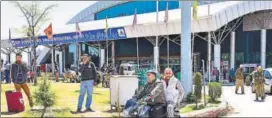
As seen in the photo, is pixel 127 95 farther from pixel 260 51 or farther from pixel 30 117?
pixel 260 51

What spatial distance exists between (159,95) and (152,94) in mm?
179

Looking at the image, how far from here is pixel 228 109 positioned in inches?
488

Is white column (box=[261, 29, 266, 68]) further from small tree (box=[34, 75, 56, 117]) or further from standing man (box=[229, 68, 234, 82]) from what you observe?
small tree (box=[34, 75, 56, 117])

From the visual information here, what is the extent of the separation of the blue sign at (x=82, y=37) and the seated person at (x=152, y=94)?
87.8 feet

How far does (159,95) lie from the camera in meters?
9.10

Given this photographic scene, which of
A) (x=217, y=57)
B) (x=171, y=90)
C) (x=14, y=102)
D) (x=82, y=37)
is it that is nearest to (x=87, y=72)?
(x=14, y=102)

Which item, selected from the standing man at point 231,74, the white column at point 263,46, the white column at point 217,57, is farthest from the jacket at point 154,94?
the white column at point 263,46

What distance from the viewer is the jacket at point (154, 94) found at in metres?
9.03

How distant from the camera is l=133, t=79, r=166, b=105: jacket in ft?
29.6

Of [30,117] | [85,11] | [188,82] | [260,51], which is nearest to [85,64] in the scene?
[30,117]

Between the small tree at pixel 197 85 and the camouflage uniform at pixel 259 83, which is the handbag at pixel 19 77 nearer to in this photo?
the small tree at pixel 197 85

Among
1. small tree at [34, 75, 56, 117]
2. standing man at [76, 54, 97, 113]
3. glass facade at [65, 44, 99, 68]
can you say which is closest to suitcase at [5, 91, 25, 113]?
small tree at [34, 75, 56, 117]

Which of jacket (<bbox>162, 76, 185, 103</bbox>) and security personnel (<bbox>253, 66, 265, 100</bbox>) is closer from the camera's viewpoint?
jacket (<bbox>162, 76, 185, 103</bbox>)

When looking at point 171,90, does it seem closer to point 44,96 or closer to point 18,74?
point 44,96
